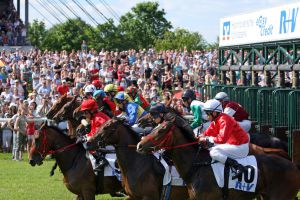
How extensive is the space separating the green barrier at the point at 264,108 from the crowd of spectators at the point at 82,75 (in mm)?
5689

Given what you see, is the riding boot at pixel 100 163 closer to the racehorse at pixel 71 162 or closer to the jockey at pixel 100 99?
the racehorse at pixel 71 162

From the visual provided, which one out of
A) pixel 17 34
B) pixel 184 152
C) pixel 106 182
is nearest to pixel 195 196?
pixel 184 152

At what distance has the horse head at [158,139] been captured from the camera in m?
9.98

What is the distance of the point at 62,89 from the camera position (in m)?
19.9

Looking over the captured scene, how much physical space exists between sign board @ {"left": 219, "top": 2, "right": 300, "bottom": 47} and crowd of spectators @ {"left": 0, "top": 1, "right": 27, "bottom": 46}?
1879 centimetres

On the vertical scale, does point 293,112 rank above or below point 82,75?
below

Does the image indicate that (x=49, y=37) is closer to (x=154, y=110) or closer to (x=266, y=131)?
(x=266, y=131)

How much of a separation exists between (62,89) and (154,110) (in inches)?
370

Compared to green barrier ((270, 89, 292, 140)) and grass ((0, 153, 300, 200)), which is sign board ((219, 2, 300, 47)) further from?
grass ((0, 153, 300, 200))

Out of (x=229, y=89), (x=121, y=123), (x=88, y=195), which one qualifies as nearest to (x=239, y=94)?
(x=229, y=89)

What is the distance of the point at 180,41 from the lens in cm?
7112

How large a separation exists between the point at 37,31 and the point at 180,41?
22.6 metres

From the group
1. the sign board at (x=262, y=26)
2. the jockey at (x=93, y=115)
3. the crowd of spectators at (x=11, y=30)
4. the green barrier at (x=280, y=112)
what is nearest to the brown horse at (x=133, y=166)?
the jockey at (x=93, y=115)

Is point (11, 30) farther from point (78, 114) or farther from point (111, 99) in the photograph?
point (78, 114)
